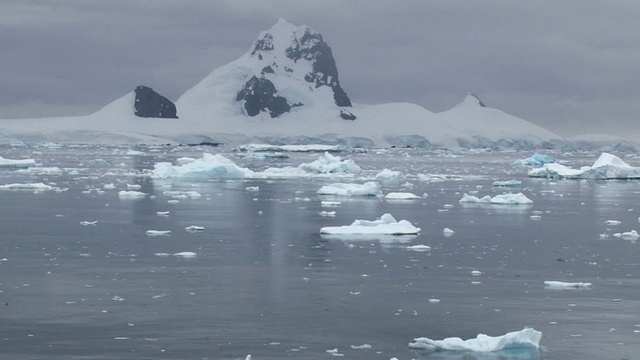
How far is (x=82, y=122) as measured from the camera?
105312 mm

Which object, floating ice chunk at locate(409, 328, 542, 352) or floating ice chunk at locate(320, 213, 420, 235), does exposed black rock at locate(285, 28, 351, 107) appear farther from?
floating ice chunk at locate(409, 328, 542, 352)

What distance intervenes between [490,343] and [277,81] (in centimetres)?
13743

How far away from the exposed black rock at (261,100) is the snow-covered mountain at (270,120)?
0.40 feet

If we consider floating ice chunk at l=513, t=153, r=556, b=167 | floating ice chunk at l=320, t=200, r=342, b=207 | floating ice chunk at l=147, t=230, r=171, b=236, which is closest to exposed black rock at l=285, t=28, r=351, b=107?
floating ice chunk at l=513, t=153, r=556, b=167

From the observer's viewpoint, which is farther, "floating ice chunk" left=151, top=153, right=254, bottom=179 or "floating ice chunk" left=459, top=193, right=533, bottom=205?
"floating ice chunk" left=151, top=153, right=254, bottom=179

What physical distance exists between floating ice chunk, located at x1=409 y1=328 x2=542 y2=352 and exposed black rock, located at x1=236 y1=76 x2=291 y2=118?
123m

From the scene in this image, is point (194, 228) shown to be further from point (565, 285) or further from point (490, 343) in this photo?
point (490, 343)

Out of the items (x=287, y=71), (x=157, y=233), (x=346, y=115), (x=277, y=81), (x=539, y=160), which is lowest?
(x=157, y=233)

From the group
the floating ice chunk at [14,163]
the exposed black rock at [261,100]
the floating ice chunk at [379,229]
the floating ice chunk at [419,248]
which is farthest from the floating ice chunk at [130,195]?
the exposed black rock at [261,100]

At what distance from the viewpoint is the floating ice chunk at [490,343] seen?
7.84m

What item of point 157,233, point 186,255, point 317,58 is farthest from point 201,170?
point 317,58

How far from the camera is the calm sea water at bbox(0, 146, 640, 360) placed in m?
8.14

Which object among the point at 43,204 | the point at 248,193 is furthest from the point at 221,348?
the point at 248,193

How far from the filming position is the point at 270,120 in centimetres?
13212
